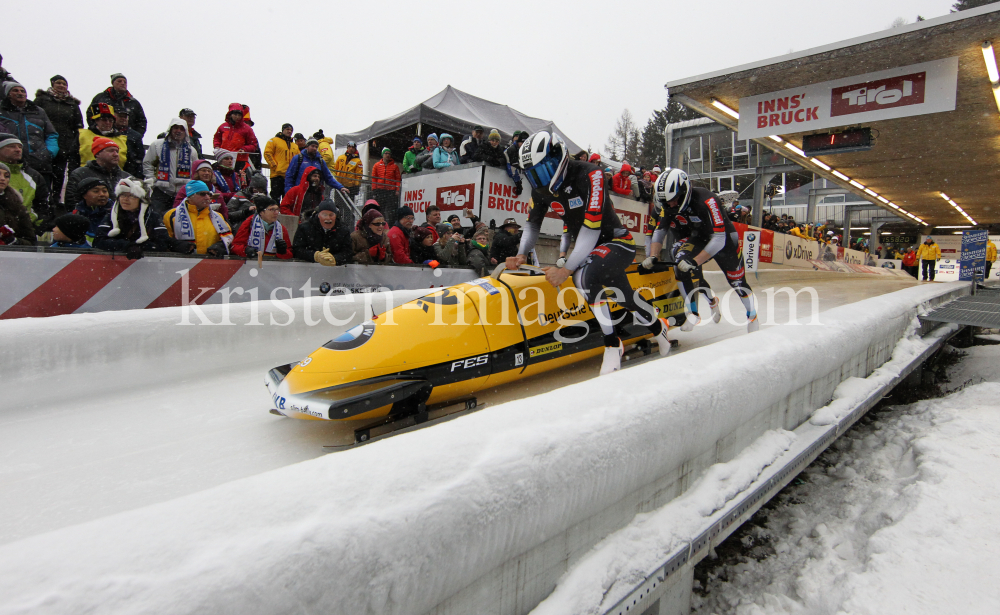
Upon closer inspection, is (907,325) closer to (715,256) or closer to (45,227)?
(715,256)

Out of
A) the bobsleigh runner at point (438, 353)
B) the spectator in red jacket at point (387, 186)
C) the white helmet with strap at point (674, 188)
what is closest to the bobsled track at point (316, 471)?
the bobsleigh runner at point (438, 353)

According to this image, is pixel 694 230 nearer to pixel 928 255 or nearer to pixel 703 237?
pixel 703 237

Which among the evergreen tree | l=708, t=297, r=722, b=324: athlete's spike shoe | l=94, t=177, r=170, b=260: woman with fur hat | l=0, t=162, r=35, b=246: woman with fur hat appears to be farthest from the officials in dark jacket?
the evergreen tree

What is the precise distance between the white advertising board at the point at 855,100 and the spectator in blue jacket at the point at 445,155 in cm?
434

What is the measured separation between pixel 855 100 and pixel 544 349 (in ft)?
20.1

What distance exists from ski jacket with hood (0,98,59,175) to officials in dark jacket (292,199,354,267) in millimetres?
2547

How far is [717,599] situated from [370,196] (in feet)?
25.5

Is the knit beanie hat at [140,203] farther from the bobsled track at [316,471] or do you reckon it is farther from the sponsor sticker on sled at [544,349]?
the sponsor sticker on sled at [544,349]

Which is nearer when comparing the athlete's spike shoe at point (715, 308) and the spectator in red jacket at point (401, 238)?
the athlete's spike shoe at point (715, 308)

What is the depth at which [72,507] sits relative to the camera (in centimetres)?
164

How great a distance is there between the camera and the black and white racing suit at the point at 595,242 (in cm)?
302

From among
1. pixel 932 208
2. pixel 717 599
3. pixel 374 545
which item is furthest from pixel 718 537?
→ pixel 932 208

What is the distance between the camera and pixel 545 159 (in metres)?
2.99

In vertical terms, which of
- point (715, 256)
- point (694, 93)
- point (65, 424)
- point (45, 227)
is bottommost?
point (65, 424)
